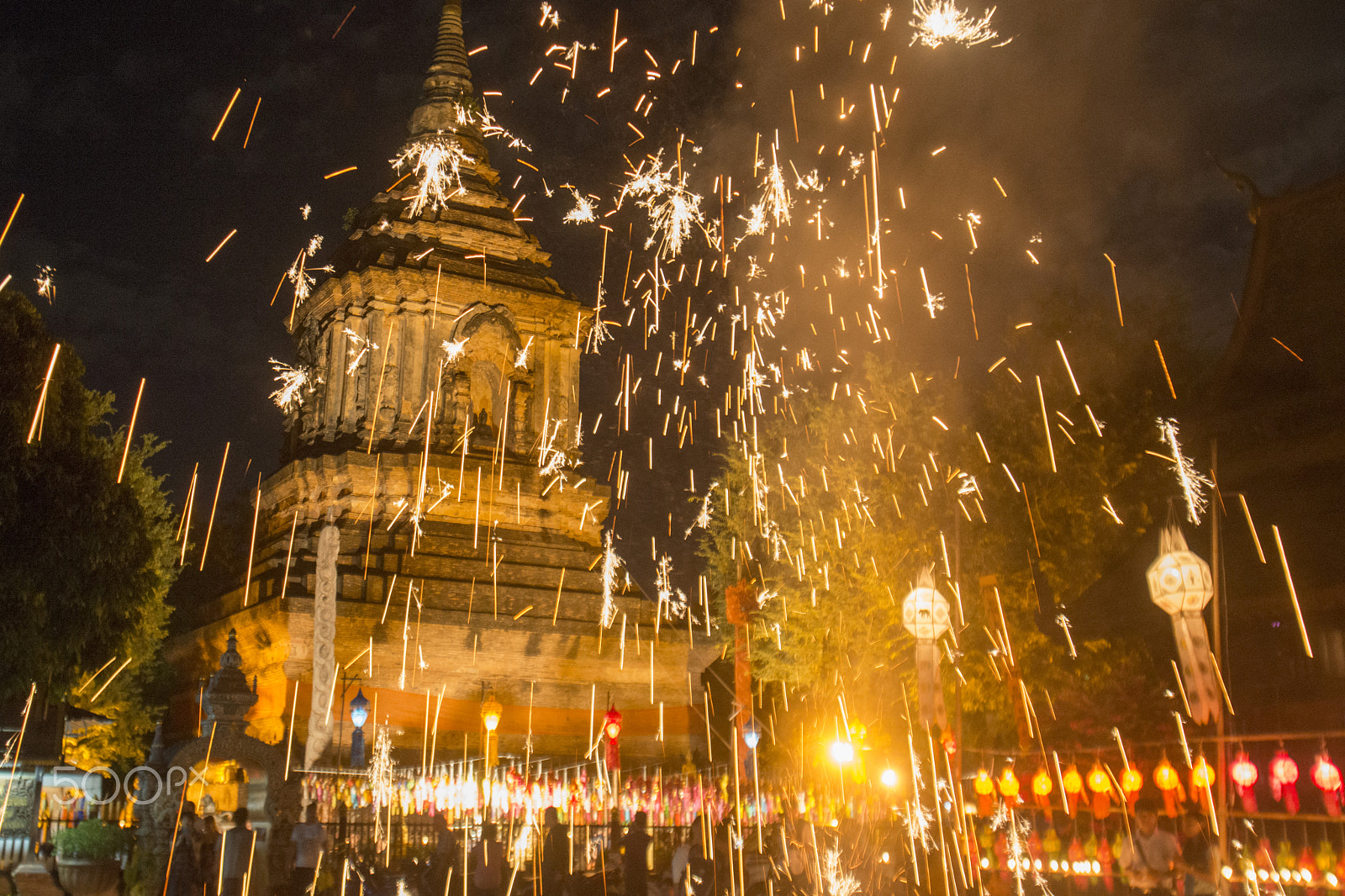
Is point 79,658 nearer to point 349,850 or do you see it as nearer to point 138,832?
point 138,832

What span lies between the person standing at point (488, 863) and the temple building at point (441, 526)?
761 cm

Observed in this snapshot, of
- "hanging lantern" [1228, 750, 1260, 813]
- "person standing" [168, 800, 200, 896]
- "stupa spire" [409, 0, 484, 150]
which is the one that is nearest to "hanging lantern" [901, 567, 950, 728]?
"hanging lantern" [1228, 750, 1260, 813]

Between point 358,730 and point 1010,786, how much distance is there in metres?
10.8

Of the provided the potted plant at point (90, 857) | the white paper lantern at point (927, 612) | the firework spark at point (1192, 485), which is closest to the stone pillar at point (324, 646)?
the potted plant at point (90, 857)

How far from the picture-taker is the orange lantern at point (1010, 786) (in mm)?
14102

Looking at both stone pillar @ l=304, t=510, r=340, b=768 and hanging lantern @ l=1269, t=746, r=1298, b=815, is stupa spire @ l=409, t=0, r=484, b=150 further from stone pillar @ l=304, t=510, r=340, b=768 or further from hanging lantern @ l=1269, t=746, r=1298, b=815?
hanging lantern @ l=1269, t=746, r=1298, b=815

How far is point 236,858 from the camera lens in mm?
11031

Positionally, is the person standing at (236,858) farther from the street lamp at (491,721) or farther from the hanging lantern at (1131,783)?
the hanging lantern at (1131,783)

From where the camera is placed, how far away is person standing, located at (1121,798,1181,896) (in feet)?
31.7

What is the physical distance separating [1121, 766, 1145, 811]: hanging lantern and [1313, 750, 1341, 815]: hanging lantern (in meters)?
2.51

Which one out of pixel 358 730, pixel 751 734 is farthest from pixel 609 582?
pixel 358 730

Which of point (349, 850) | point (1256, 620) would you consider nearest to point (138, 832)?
point (349, 850)

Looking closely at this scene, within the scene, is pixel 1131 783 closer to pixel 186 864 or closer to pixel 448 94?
pixel 186 864

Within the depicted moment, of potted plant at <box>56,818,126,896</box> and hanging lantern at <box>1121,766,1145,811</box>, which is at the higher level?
hanging lantern at <box>1121,766,1145,811</box>
